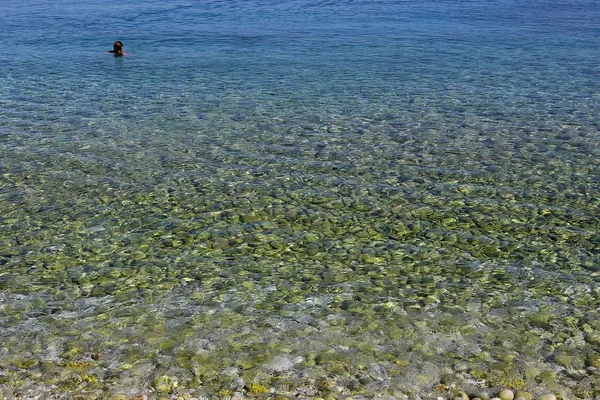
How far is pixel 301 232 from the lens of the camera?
33.8 feet

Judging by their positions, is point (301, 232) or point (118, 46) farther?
point (118, 46)

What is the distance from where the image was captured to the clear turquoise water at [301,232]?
23.6 ft

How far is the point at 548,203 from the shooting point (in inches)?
444

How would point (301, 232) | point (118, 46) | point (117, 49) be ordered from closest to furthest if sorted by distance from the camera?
point (301, 232), point (118, 46), point (117, 49)

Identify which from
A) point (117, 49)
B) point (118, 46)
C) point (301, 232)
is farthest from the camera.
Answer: point (117, 49)

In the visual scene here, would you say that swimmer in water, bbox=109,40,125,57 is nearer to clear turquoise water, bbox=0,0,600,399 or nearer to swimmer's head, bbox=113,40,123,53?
swimmer's head, bbox=113,40,123,53

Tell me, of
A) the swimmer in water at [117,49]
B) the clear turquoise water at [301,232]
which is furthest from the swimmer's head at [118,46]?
the clear turquoise water at [301,232]

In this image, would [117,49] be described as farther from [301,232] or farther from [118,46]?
[301,232]

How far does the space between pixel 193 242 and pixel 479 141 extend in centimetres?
733

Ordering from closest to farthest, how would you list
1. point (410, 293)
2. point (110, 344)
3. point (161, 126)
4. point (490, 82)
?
point (110, 344) < point (410, 293) < point (161, 126) < point (490, 82)

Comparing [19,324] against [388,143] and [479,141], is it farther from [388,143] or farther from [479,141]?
[479,141]

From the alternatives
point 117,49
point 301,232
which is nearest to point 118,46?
point 117,49

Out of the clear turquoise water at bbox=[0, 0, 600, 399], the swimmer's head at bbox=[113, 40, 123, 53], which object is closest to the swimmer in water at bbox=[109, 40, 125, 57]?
the swimmer's head at bbox=[113, 40, 123, 53]

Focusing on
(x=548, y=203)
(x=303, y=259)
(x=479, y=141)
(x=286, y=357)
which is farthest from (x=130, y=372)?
(x=479, y=141)
